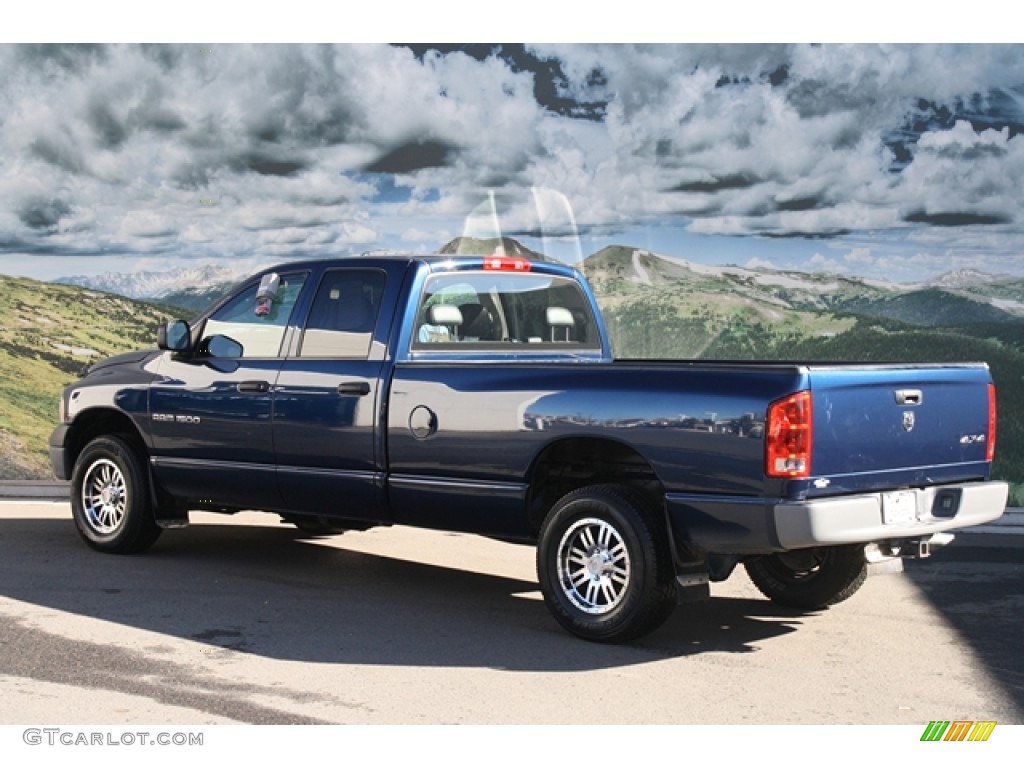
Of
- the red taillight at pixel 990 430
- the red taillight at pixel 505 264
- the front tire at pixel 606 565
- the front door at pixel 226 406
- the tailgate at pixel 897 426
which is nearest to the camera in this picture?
the tailgate at pixel 897 426

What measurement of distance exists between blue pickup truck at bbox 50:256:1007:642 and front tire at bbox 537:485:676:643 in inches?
0.5

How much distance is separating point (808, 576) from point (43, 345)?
31.9 feet

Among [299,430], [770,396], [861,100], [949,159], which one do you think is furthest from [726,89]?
[770,396]

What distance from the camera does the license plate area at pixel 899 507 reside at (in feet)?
23.6

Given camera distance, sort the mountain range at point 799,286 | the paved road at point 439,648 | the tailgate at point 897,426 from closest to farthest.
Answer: the paved road at point 439,648 < the tailgate at point 897,426 < the mountain range at point 799,286

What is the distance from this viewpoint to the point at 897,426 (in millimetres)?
7312

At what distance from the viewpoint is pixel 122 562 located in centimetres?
977

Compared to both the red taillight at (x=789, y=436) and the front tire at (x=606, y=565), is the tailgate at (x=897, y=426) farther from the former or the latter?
the front tire at (x=606, y=565)

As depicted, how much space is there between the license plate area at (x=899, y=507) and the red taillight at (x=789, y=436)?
1.96 ft

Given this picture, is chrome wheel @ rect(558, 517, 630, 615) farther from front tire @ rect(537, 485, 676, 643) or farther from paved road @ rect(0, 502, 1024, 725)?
paved road @ rect(0, 502, 1024, 725)
